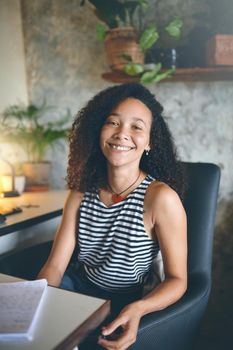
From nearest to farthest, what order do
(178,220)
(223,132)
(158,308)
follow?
(158,308) → (178,220) → (223,132)

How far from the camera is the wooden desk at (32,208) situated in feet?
5.07

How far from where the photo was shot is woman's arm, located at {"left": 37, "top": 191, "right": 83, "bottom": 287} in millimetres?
1286

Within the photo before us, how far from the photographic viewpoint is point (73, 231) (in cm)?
139

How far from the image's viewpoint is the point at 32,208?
1813mm

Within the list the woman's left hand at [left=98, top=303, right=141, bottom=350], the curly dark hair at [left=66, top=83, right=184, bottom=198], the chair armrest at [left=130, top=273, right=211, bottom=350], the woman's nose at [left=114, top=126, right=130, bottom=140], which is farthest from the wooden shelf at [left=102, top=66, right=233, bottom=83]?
the woman's left hand at [left=98, top=303, right=141, bottom=350]

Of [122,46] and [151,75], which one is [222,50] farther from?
[122,46]

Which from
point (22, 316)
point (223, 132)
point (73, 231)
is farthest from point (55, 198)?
point (22, 316)

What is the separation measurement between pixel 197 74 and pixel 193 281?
1097 millimetres

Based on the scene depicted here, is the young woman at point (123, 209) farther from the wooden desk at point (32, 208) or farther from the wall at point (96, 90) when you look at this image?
the wall at point (96, 90)

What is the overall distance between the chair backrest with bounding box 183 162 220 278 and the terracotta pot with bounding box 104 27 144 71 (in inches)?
30.7

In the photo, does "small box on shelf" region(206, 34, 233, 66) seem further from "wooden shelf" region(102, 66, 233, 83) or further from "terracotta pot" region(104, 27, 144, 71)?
"terracotta pot" region(104, 27, 144, 71)

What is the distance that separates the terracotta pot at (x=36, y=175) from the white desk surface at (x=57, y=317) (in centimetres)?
146

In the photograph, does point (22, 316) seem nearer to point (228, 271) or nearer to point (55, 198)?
point (55, 198)

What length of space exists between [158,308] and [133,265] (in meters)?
0.21
